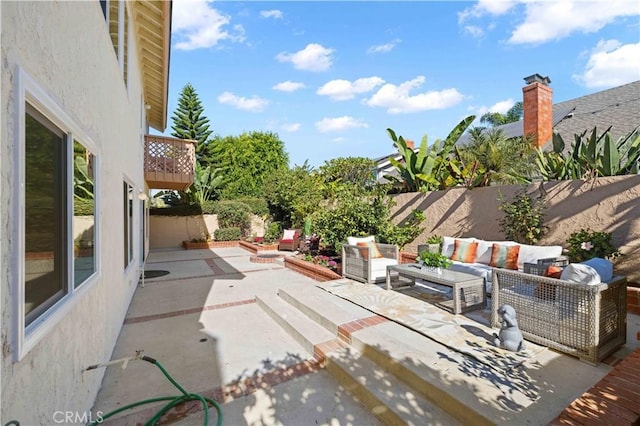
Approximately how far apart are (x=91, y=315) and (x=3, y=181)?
7.66 ft

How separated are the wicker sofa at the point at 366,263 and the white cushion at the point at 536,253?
2.66 m

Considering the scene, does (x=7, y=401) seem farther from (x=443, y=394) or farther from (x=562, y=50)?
(x=562, y=50)

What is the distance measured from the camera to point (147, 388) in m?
3.58

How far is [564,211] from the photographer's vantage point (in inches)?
273

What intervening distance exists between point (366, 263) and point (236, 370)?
3902mm

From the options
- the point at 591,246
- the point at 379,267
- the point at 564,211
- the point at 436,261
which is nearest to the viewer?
the point at 436,261

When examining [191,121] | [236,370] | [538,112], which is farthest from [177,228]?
[538,112]

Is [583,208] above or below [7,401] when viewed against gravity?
above

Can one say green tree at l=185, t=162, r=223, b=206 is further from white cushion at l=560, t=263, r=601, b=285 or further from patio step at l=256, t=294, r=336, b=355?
white cushion at l=560, t=263, r=601, b=285

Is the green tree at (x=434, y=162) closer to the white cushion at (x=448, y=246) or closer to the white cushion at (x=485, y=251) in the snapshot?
the white cushion at (x=448, y=246)

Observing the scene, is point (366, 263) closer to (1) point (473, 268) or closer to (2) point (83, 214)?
(1) point (473, 268)

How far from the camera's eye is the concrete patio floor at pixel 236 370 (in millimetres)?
3062

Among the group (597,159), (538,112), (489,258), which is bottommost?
(489,258)

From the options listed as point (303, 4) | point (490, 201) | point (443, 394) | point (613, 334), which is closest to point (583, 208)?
point (490, 201)
